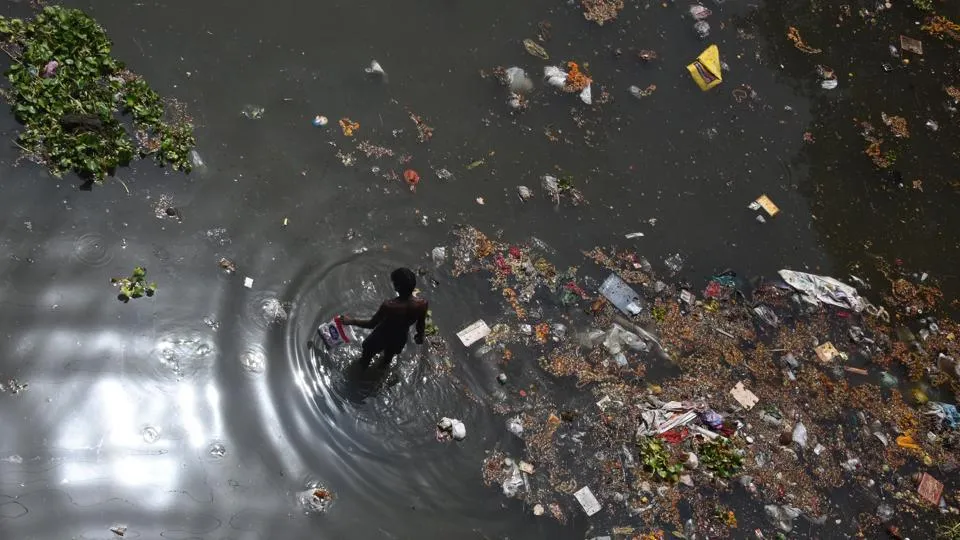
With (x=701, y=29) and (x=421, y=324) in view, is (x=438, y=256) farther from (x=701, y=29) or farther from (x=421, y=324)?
(x=701, y=29)

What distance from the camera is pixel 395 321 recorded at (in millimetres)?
3895

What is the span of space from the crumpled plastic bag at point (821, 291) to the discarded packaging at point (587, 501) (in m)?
2.59

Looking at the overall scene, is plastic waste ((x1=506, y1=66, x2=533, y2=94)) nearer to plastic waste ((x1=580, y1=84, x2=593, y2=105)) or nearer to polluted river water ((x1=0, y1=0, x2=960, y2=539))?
polluted river water ((x1=0, y1=0, x2=960, y2=539))

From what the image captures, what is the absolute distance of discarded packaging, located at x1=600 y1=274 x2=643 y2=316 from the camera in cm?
505

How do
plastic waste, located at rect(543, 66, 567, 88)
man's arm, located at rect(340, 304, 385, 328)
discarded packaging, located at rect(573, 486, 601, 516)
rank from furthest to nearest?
plastic waste, located at rect(543, 66, 567, 88) → discarded packaging, located at rect(573, 486, 601, 516) → man's arm, located at rect(340, 304, 385, 328)

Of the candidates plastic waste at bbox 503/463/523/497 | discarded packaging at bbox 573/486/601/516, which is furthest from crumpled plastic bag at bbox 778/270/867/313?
plastic waste at bbox 503/463/523/497

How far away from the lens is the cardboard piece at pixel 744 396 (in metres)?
4.97

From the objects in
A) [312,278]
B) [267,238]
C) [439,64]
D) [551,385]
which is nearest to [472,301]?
[551,385]

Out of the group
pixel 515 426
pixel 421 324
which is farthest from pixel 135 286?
pixel 515 426

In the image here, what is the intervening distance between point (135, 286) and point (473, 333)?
2.24 metres

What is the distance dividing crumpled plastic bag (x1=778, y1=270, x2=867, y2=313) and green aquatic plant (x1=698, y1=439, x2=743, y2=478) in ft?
5.29

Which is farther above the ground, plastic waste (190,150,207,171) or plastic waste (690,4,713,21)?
plastic waste (190,150,207,171)

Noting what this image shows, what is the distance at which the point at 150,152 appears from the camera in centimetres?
462

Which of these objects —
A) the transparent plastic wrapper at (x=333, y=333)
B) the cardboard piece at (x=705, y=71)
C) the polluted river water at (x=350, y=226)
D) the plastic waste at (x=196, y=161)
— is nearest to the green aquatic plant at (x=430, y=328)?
the polluted river water at (x=350, y=226)
